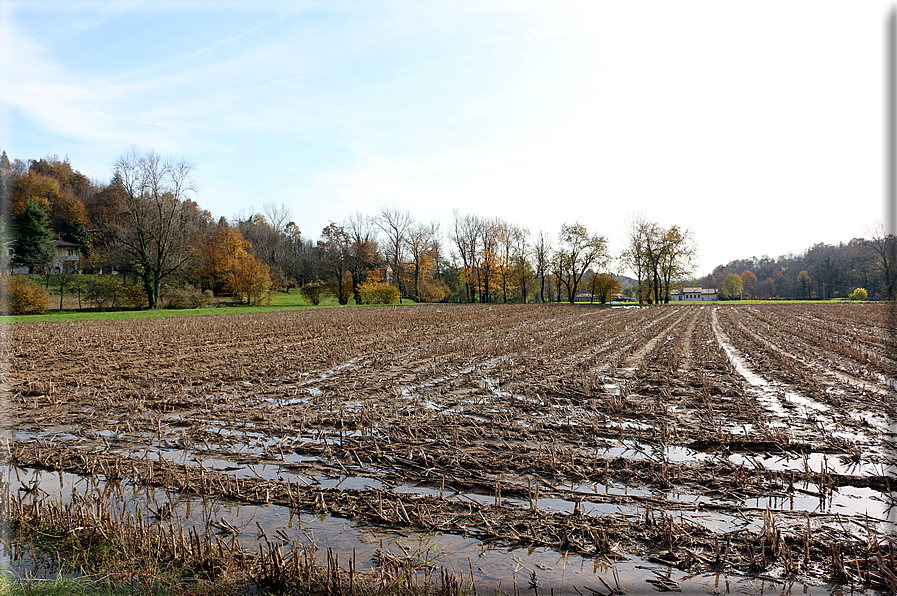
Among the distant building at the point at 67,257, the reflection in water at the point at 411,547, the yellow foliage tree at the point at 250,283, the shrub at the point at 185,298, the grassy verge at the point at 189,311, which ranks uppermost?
the distant building at the point at 67,257

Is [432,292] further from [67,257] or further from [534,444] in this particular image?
[534,444]

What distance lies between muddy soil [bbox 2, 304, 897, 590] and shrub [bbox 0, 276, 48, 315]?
2442cm

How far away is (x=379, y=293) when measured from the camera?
60.6m

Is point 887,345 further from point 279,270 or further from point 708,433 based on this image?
point 279,270

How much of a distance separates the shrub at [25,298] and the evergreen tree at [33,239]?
1621 cm

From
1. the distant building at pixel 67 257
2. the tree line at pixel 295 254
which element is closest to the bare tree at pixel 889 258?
the tree line at pixel 295 254

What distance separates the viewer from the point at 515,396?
991 cm

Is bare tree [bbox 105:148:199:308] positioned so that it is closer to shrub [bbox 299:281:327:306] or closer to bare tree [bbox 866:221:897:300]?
shrub [bbox 299:281:327:306]

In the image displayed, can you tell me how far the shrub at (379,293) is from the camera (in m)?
60.5

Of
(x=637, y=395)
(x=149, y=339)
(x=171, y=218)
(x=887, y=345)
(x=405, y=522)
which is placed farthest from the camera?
(x=171, y=218)

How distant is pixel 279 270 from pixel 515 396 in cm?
7035

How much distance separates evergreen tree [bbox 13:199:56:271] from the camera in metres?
48.7

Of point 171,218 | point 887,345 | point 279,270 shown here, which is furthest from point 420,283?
point 887,345

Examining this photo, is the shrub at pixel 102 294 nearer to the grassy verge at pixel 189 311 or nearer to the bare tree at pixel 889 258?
the grassy verge at pixel 189 311
